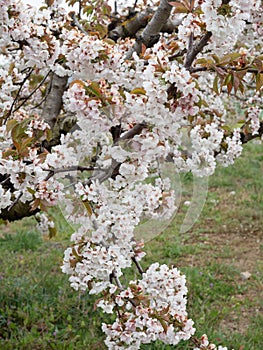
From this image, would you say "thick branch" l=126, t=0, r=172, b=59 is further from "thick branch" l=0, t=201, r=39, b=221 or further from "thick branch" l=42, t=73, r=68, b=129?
"thick branch" l=0, t=201, r=39, b=221

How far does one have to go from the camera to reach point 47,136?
6.95 feet

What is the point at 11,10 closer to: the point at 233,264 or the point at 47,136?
the point at 47,136

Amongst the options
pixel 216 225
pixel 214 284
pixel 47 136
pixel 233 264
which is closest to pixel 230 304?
pixel 214 284

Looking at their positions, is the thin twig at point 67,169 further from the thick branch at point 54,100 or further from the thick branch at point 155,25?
the thick branch at point 54,100

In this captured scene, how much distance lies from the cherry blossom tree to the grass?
98 cm

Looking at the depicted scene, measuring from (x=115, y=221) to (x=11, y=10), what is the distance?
0.86 meters

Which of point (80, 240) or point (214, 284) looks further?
point (214, 284)

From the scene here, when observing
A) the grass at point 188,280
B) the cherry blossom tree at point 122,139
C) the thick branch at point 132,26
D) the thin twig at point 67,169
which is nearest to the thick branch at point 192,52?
the cherry blossom tree at point 122,139

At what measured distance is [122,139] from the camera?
164cm

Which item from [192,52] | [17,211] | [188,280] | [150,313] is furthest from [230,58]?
[188,280]

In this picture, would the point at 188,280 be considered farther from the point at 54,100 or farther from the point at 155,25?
the point at 155,25

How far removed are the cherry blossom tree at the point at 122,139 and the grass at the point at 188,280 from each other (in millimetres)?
980

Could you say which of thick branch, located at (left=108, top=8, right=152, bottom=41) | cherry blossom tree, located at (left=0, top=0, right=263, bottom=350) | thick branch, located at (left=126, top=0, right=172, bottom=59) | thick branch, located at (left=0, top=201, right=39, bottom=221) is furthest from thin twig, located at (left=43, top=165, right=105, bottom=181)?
thick branch, located at (left=108, top=8, right=152, bottom=41)

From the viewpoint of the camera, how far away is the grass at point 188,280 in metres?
3.32
